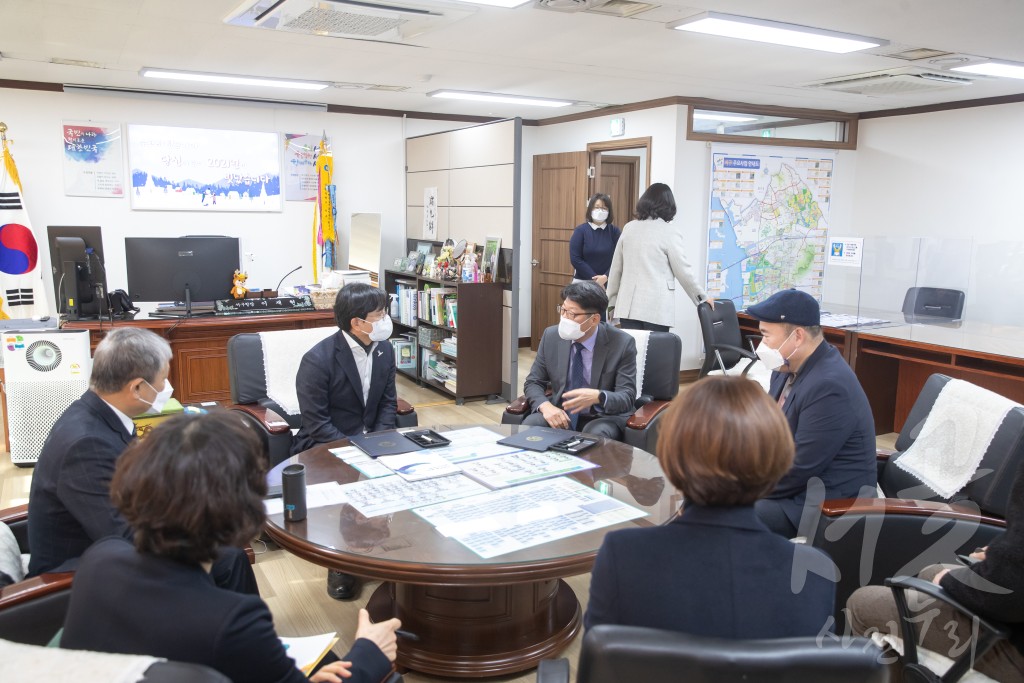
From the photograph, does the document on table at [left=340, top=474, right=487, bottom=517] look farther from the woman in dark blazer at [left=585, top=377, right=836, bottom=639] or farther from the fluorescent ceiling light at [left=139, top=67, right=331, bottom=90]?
the fluorescent ceiling light at [left=139, top=67, right=331, bottom=90]

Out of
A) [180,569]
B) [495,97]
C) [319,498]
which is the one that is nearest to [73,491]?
[319,498]

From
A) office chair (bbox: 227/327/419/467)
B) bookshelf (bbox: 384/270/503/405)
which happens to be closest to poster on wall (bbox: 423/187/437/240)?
bookshelf (bbox: 384/270/503/405)

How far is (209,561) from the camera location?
1.29 m

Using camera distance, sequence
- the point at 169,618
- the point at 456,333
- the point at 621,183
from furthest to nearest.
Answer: the point at 621,183, the point at 456,333, the point at 169,618

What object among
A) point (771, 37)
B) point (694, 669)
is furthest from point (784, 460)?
point (771, 37)

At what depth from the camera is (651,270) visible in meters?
4.98

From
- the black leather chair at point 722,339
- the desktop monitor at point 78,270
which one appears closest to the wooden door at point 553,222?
the black leather chair at point 722,339

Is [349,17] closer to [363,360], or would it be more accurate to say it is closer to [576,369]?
[363,360]

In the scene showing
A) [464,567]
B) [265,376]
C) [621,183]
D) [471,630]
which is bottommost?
[471,630]

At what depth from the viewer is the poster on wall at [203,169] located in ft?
21.5

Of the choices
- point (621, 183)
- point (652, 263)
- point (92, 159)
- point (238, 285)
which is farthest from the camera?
point (621, 183)

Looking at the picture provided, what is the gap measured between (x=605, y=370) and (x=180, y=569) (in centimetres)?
250

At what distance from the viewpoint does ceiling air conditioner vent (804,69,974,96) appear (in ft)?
16.6

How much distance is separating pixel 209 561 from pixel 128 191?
621cm
